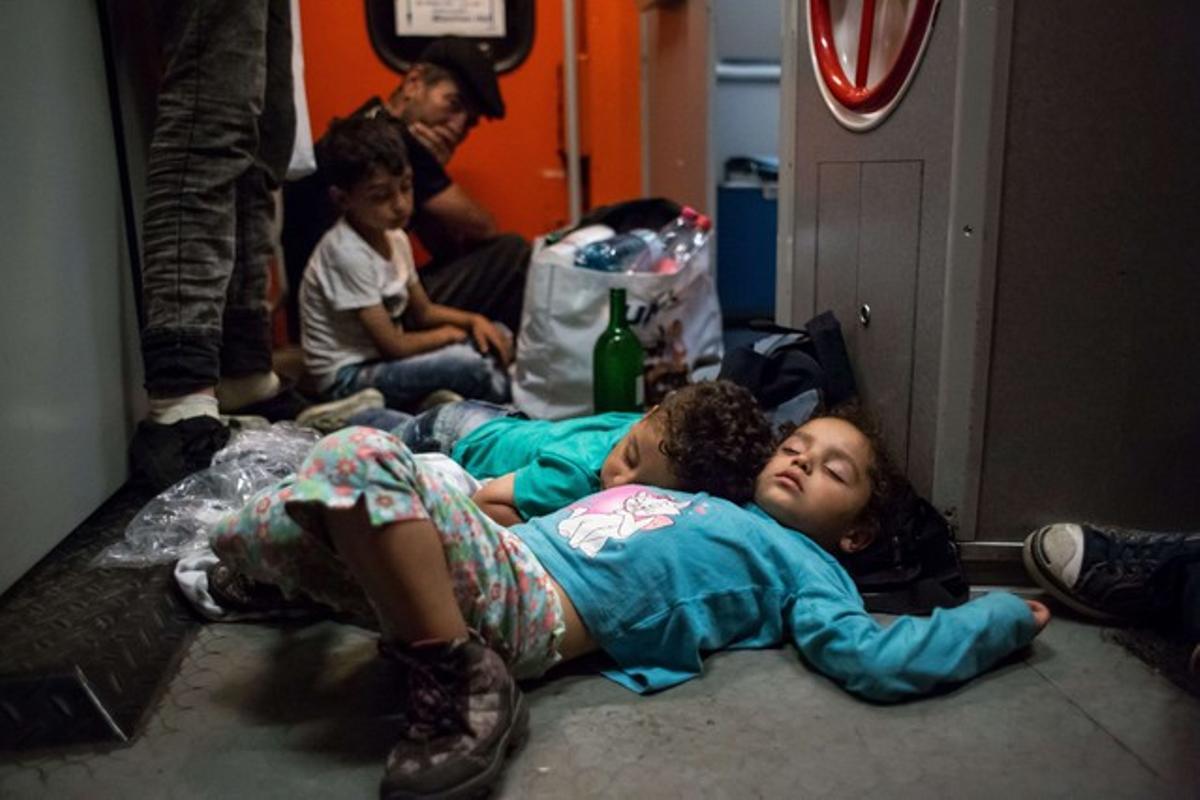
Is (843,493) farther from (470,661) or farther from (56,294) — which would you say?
(56,294)

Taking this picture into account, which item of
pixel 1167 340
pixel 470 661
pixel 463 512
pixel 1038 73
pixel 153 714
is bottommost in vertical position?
pixel 153 714

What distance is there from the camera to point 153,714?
102cm

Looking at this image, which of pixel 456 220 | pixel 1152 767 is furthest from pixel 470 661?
pixel 456 220

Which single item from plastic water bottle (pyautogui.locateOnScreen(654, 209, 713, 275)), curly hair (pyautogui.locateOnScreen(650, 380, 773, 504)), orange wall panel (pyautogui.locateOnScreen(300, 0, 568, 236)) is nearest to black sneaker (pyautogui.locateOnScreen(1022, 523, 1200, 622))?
curly hair (pyautogui.locateOnScreen(650, 380, 773, 504))

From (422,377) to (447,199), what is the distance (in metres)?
0.71

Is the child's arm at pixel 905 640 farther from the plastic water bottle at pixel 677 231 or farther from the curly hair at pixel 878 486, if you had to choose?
the plastic water bottle at pixel 677 231

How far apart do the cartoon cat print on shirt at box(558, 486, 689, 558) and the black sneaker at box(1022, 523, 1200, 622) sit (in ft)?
1.48

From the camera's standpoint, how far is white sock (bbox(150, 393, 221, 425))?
61.0 inches

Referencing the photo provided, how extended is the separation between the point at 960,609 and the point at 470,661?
1.76 ft

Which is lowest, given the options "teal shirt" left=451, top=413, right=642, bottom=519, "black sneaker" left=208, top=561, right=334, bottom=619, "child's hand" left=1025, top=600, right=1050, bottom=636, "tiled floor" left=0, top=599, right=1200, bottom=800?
"tiled floor" left=0, top=599, right=1200, bottom=800

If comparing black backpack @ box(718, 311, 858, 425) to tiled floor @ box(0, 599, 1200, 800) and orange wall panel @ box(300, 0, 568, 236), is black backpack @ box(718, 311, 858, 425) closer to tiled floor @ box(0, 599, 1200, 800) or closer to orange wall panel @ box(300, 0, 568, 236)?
tiled floor @ box(0, 599, 1200, 800)

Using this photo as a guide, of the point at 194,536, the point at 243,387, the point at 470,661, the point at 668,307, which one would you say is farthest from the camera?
the point at 668,307

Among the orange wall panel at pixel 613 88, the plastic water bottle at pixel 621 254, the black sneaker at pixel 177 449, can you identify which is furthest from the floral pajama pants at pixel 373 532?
the orange wall panel at pixel 613 88

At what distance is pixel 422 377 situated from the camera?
2254mm
